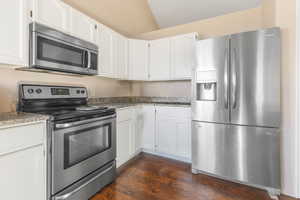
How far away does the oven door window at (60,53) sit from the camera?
1.58m

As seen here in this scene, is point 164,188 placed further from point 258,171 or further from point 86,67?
point 86,67

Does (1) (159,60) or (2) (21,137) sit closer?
(2) (21,137)

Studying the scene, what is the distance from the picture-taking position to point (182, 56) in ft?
9.61

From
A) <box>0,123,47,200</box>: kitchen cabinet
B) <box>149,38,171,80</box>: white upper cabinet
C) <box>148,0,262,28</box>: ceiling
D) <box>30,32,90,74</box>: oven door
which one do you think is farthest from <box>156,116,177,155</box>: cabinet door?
<box>148,0,262,28</box>: ceiling

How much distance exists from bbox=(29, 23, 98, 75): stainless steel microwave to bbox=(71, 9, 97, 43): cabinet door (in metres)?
0.11

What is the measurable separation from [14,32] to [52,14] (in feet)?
1.53

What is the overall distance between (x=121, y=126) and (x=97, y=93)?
32.0 inches

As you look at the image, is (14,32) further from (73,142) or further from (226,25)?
(226,25)

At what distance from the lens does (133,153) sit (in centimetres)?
267

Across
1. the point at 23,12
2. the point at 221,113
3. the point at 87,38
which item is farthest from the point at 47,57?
the point at 221,113

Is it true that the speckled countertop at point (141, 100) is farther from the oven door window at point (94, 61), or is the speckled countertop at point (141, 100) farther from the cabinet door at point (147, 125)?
the oven door window at point (94, 61)

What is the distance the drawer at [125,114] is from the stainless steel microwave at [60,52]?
2.18ft

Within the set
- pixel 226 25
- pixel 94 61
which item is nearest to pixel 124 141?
pixel 94 61

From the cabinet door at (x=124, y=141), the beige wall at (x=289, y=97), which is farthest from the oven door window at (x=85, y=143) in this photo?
the beige wall at (x=289, y=97)
